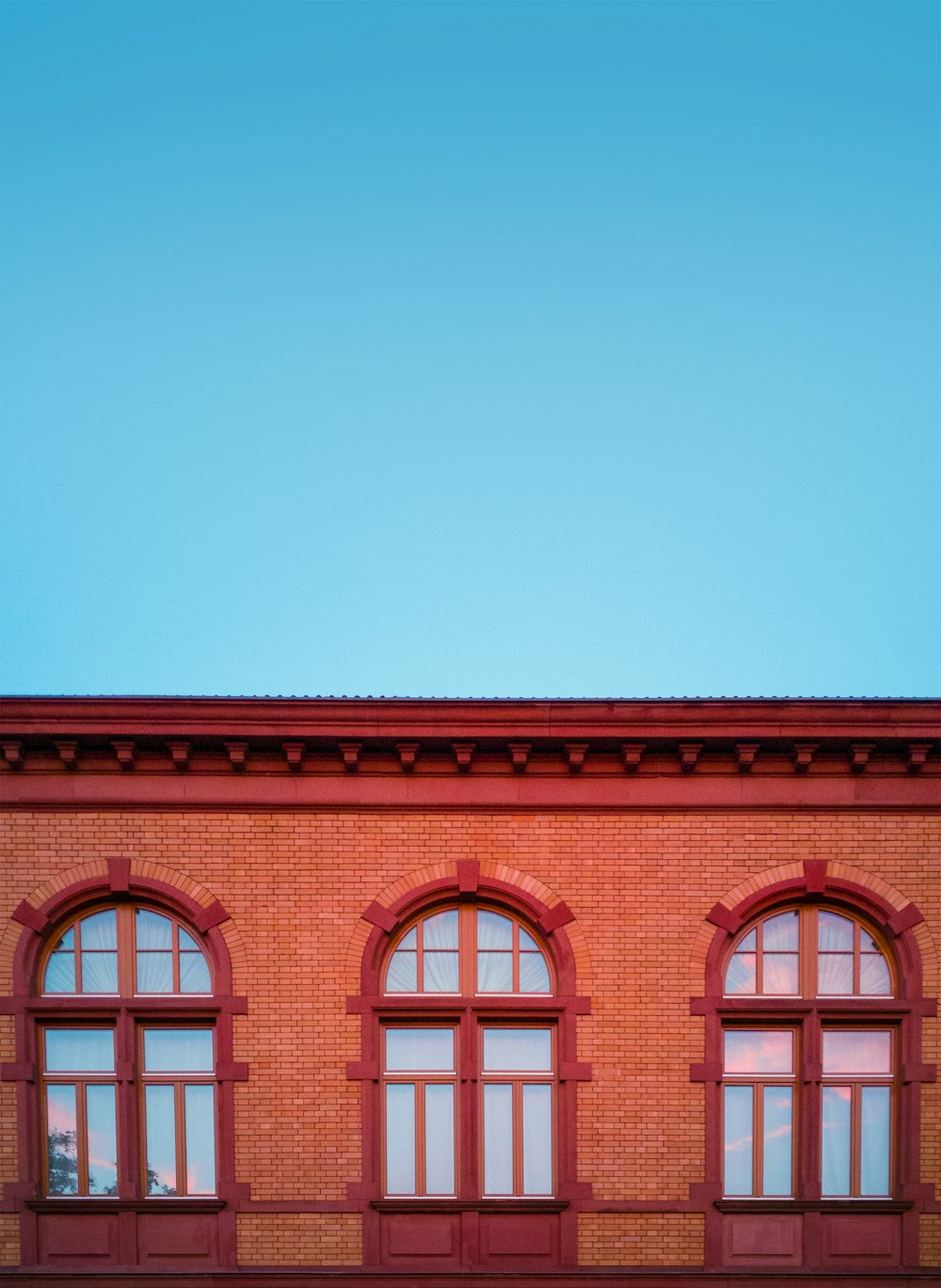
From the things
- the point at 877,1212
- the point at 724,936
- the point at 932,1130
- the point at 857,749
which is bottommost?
the point at 877,1212

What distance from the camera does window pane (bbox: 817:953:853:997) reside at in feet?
37.8

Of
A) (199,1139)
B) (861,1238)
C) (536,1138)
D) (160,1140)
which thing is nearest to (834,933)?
(861,1238)

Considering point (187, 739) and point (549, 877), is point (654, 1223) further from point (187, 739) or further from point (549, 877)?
point (187, 739)

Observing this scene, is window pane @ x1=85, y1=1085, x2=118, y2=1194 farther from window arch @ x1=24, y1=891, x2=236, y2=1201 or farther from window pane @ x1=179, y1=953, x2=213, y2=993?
window pane @ x1=179, y1=953, x2=213, y2=993

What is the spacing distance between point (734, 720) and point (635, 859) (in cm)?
191

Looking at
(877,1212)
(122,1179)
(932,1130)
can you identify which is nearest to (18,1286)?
(122,1179)

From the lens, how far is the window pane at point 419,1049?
1148 centimetres

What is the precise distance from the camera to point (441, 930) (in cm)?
1162

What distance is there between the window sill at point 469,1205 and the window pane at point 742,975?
115 inches

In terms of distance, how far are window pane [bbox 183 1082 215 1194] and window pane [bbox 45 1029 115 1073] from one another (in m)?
0.98

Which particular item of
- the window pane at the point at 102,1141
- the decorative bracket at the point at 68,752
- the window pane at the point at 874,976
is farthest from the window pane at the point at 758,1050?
the decorative bracket at the point at 68,752

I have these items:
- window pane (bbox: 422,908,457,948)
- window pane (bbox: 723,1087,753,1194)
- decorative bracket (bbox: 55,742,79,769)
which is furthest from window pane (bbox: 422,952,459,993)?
decorative bracket (bbox: 55,742,79,769)

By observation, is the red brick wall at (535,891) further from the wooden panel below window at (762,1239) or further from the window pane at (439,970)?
the window pane at (439,970)

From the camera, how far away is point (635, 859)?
11.5m
